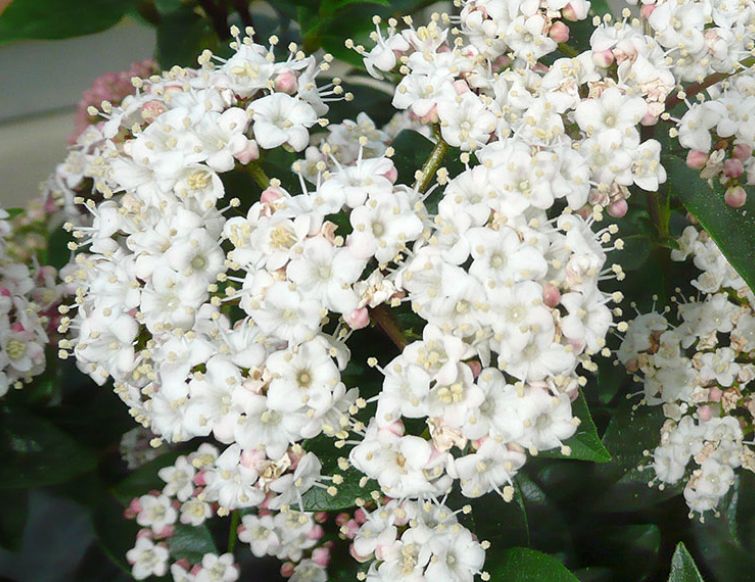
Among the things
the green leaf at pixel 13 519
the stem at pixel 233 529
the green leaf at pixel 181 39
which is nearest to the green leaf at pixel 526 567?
the stem at pixel 233 529

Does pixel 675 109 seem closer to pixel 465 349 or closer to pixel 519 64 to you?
pixel 519 64

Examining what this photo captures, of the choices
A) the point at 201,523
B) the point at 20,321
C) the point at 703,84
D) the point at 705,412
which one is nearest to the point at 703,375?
the point at 705,412

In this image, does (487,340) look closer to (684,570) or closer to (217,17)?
(684,570)

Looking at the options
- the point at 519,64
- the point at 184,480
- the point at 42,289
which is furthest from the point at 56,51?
the point at 519,64

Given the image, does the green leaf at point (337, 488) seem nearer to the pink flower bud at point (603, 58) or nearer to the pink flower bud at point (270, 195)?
the pink flower bud at point (270, 195)

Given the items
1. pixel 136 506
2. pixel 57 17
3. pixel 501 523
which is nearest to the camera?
pixel 501 523
